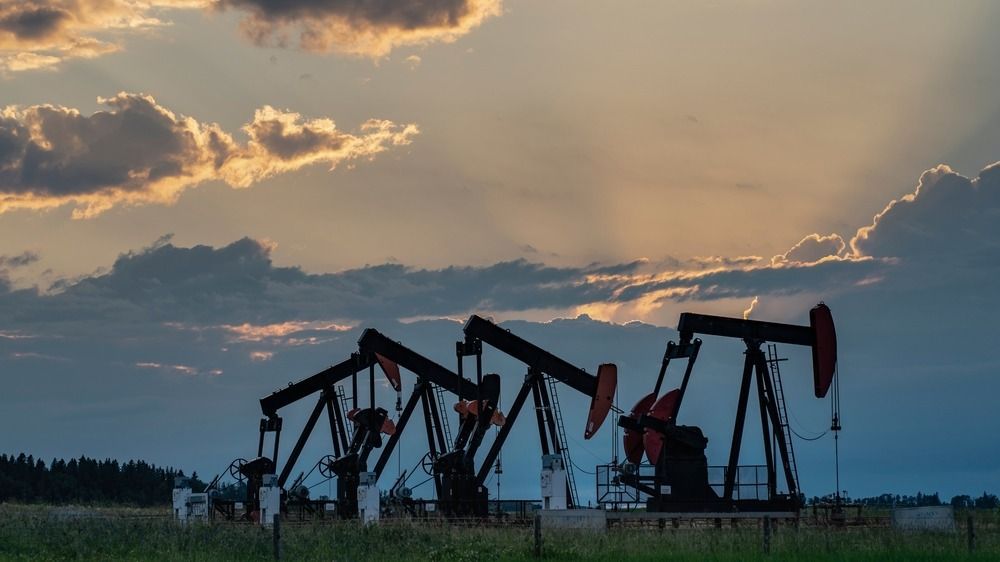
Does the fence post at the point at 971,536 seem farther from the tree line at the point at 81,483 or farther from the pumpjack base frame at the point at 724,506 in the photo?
the tree line at the point at 81,483

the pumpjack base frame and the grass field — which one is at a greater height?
the pumpjack base frame

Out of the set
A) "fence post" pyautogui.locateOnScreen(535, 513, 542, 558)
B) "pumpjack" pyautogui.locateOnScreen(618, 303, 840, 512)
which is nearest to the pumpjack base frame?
"pumpjack" pyautogui.locateOnScreen(618, 303, 840, 512)

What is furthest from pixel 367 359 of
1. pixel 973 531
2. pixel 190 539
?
pixel 973 531

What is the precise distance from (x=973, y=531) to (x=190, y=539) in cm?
1593

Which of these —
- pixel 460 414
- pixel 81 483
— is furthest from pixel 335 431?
pixel 81 483

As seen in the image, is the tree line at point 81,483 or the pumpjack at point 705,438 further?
the tree line at point 81,483

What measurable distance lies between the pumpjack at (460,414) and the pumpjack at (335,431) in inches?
31.9

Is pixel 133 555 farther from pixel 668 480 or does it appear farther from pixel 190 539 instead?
pixel 668 480

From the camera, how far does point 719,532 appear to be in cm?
2906

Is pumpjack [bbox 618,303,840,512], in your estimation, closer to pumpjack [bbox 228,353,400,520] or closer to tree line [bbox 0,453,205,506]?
pumpjack [bbox 228,353,400,520]

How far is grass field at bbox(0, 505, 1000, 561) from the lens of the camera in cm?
2498

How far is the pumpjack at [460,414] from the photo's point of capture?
4325cm

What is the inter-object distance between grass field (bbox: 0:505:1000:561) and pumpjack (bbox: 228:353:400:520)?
1661cm

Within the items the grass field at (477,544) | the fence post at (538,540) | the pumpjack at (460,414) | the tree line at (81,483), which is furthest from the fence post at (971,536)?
the tree line at (81,483)
